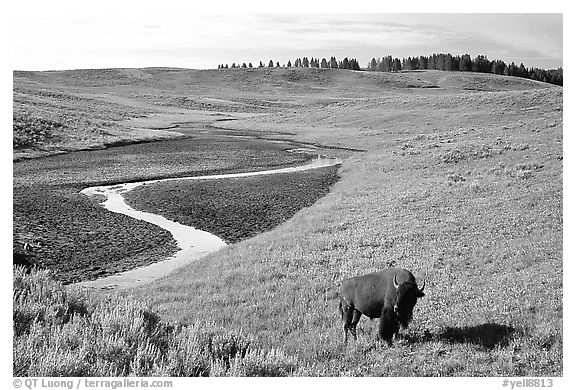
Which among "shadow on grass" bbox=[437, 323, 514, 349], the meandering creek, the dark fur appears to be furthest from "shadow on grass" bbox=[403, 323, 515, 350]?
the meandering creek

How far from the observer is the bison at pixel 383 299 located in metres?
7.43

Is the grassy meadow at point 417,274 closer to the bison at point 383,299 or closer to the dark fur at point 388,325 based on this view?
the dark fur at point 388,325

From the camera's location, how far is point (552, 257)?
32.5 feet

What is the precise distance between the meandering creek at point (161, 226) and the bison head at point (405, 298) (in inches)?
311

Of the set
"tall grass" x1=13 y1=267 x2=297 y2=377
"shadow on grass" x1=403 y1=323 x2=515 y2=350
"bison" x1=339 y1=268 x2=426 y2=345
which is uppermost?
"bison" x1=339 y1=268 x2=426 y2=345

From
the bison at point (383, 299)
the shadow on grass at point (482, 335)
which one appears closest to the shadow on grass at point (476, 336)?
the shadow on grass at point (482, 335)

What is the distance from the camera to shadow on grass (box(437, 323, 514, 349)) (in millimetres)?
7375

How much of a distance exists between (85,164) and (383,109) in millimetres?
38400

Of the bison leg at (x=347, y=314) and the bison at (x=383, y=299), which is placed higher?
the bison at (x=383, y=299)

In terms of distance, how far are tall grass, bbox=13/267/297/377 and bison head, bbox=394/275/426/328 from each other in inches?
63.4

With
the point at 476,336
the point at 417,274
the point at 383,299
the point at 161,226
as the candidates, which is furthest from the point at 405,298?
the point at 161,226

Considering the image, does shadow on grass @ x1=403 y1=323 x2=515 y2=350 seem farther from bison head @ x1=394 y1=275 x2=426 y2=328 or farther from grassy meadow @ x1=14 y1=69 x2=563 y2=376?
bison head @ x1=394 y1=275 x2=426 y2=328

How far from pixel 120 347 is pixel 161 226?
11665 millimetres

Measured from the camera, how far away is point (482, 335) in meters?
7.54
